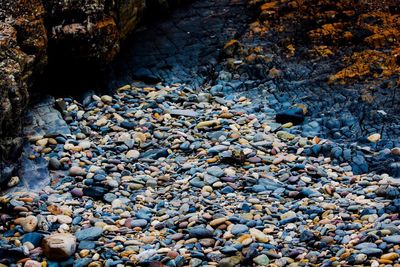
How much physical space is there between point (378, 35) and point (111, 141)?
3.91 meters

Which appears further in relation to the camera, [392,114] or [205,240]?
[392,114]

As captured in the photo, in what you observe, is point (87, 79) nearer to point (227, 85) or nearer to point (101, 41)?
point (101, 41)

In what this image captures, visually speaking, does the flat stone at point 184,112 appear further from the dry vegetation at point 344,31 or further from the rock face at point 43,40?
the dry vegetation at point 344,31

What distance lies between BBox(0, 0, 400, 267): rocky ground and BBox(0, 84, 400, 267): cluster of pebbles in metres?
0.01

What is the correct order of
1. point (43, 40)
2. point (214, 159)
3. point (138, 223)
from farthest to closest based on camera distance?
1. point (43, 40)
2. point (214, 159)
3. point (138, 223)

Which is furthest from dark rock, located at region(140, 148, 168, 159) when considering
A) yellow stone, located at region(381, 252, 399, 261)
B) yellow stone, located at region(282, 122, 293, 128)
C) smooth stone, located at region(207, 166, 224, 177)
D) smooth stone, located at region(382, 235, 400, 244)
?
yellow stone, located at region(381, 252, 399, 261)

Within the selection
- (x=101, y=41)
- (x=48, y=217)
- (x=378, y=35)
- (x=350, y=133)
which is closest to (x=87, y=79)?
(x=101, y=41)

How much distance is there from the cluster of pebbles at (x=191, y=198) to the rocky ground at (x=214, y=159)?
0.04 feet

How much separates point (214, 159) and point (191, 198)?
816mm

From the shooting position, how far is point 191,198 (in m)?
5.95

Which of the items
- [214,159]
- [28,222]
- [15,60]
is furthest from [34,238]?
[214,159]

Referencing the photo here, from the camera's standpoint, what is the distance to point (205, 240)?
17.2ft

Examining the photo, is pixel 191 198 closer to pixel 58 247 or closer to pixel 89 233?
pixel 89 233

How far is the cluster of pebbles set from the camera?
200 inches
